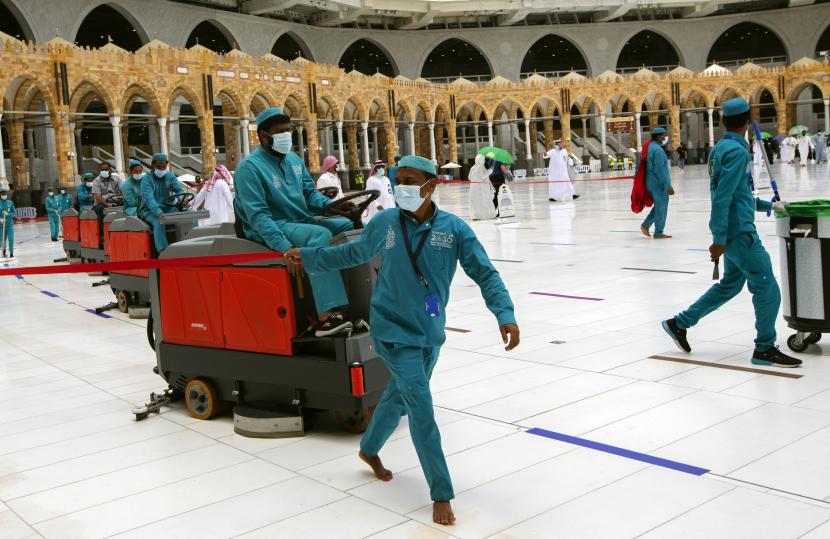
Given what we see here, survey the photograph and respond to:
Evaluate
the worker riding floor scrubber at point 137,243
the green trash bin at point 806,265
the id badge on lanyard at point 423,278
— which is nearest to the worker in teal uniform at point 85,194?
the worker riding floor scrubber at point 137,243

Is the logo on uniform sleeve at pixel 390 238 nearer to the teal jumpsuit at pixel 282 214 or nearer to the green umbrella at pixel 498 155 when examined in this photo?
the teal jumpsuit at pixel 282 214

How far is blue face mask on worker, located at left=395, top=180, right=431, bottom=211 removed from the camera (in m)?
3.06

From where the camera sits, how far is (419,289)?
3062mm

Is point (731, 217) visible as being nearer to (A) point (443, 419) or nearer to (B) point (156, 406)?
(A) point (443, 419)

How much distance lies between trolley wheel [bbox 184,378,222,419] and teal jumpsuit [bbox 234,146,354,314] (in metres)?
0.87

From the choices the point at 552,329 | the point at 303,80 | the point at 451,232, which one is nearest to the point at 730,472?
the point at 451,232

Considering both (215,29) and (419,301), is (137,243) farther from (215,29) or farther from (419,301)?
(215,29)

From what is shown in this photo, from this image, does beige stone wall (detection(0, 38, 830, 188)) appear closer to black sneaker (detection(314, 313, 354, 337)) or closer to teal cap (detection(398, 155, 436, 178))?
black sneaker (detection(314, 313, 354, 337))

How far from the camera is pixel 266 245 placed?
4262 mm

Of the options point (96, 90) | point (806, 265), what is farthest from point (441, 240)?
point (96, 90)

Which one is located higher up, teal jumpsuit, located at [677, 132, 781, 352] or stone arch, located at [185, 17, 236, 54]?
stone arch, located at [185, 17, 236, 54]

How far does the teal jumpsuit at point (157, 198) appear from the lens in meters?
8.79

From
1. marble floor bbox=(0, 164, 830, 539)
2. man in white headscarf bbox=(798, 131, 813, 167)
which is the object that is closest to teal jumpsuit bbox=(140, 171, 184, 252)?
marble floor bbox=(0, 164, 830, 539)

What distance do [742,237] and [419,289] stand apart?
2551 mm
